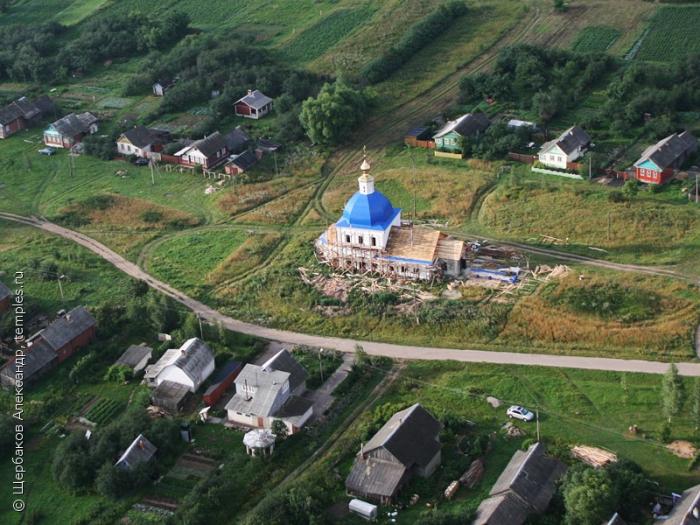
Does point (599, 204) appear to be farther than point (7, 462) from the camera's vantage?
Yes

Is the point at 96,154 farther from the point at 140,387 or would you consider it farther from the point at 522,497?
the point at 522,497

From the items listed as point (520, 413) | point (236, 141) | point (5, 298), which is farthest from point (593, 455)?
point (236, 141)

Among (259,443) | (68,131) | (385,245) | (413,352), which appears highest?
(385,245)

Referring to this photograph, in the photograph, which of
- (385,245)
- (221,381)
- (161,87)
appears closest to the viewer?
(221,381)

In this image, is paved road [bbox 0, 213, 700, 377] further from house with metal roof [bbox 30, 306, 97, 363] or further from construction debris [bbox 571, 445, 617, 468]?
construction debris [bbox 571, 445, 617, 468]

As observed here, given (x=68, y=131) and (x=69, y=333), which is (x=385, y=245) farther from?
(x=68, y=131)

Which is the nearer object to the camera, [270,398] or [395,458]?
[395,458]

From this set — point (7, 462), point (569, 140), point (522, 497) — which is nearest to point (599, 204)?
point (569, 140)

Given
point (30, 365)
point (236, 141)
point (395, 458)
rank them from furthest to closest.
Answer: point (236, 141)
point (30, 365)
point (395, 458)
